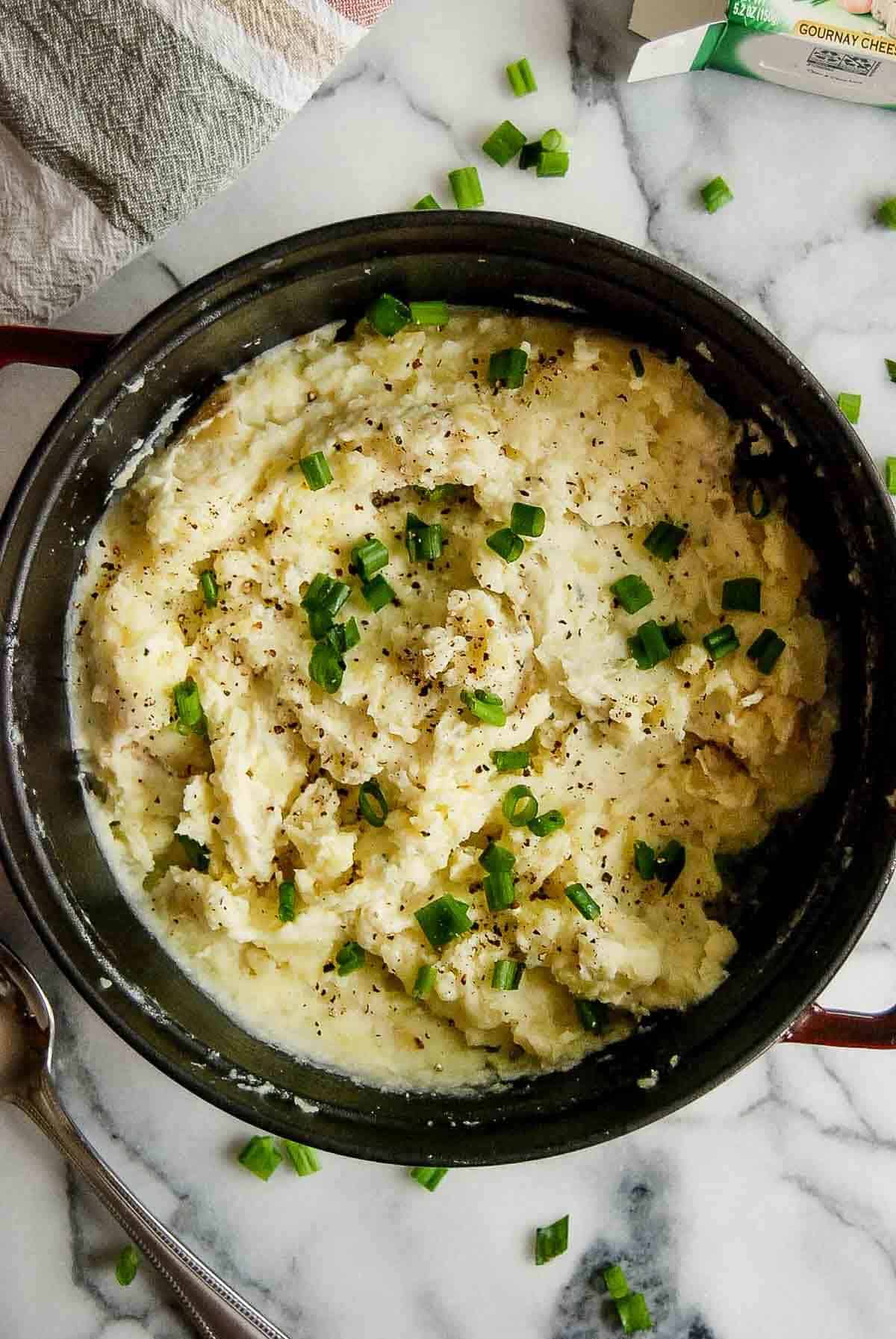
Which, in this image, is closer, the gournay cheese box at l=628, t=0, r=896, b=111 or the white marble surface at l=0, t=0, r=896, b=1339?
the gournay cheese box at l=628, t=0, r=896, b=111

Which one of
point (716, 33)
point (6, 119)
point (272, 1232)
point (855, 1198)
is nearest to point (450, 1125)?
point (272, 1232)

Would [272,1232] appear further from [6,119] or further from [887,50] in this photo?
[887,50]

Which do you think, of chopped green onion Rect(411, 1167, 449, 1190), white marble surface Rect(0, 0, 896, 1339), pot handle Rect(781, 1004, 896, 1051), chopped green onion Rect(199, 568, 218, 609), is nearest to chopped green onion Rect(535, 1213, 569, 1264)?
white marble surface Rect(0, 0, 896, 1339)

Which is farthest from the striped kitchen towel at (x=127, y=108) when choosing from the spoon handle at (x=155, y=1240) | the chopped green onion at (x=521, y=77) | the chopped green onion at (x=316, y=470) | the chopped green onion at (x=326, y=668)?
the spoon handle at (x=155, y=1240)

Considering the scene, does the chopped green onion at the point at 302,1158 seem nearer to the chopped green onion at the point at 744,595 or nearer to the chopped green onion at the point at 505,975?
the chopped green onion at the point at 505,975

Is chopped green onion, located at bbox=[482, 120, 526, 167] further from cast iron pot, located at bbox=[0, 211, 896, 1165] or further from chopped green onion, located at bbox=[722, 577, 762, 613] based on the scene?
chopped green onion, located at bbox=[722, 577, 762, 613]

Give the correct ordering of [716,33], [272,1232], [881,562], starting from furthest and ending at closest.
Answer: [272,1232]
[716,33]
[881,562]
